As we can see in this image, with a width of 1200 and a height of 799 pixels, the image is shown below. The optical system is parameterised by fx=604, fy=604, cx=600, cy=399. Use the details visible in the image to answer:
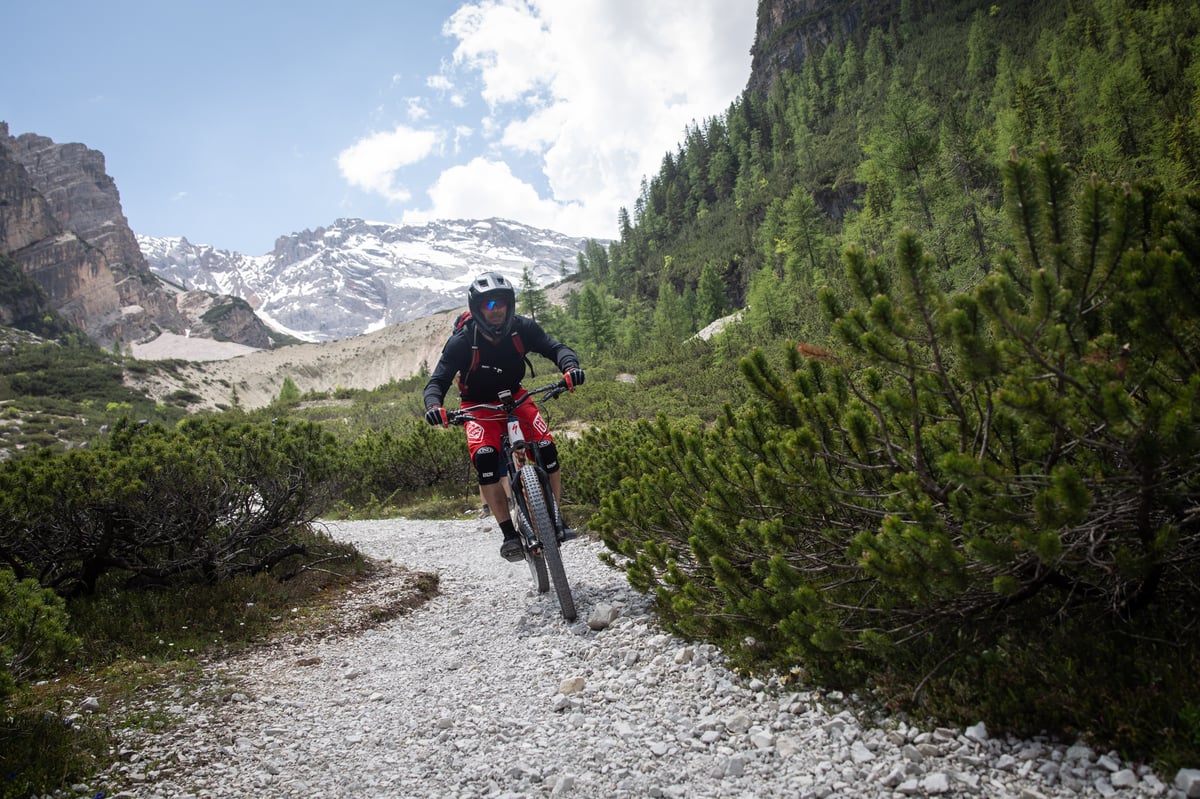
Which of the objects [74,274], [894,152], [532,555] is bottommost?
[532,555]

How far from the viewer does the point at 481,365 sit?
5465 mm

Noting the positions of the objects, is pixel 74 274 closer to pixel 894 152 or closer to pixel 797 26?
pixel 797 26

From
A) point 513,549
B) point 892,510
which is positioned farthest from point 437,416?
point 892,510

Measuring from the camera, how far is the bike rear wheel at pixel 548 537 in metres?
5.02

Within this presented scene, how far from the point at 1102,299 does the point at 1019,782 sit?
6.27 feet

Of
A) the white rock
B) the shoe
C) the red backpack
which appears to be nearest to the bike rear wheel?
the shoe

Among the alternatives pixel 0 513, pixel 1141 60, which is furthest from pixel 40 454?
pixel 1141 60

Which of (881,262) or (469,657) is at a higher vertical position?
(881,262)

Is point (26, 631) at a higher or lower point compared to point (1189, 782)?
higher

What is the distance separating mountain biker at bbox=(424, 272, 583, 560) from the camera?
5.41m

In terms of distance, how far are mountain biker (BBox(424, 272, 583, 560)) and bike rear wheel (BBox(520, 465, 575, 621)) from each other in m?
0.40

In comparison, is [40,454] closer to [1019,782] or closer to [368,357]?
[1019,782]

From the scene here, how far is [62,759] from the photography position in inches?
120

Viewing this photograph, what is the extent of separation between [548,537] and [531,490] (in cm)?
41
